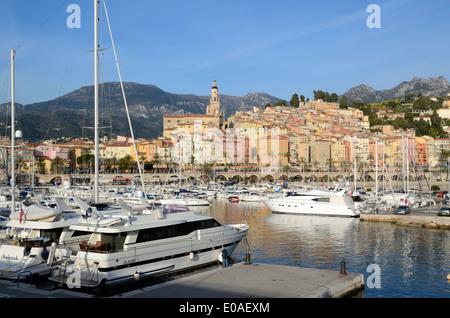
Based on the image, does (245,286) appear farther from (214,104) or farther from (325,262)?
(214,104)

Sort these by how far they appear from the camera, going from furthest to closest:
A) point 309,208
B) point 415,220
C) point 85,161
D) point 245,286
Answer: point 85,161
point 309,208
point 415,220
point 245,286

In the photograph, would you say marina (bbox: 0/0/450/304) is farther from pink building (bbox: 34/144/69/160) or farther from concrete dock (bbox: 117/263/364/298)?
pink building (bbox: 34/144/69/160)

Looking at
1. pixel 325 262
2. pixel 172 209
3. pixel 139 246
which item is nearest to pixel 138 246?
pixel 139 246

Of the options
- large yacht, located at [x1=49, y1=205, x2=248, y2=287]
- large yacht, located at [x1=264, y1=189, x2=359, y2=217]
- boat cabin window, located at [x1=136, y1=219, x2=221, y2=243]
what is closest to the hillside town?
large yacht, located at [x1=264, y1=189, x2=359, y2=217]

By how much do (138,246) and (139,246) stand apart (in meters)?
0.04

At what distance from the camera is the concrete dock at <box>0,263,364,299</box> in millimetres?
11344

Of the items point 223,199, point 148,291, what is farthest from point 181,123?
point 148,291

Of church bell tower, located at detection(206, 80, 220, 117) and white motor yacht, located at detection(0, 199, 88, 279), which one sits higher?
church bell tower, located at detection(206, 80, 220, 117)

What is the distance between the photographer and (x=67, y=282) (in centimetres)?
1260

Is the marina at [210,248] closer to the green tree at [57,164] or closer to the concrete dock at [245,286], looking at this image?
the concrete dock at [245,286]

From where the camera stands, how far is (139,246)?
548 inches

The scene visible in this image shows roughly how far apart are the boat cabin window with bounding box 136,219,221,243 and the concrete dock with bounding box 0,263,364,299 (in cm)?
217
